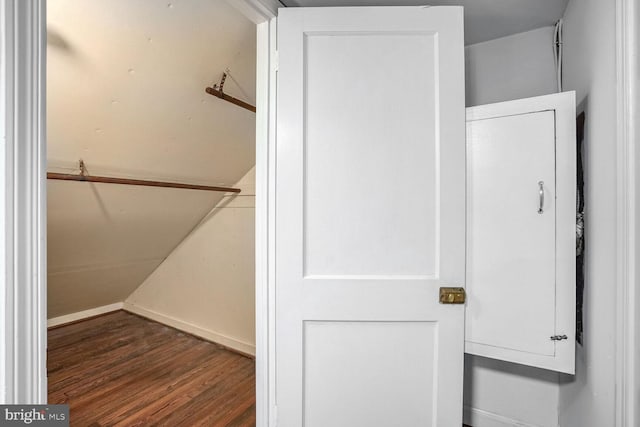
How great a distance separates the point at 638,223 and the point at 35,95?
1444 mm

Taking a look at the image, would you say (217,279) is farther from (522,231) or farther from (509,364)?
(522,231)

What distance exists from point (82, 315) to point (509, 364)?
3.81 m

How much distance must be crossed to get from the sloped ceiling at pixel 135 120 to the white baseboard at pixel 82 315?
10.1 inches

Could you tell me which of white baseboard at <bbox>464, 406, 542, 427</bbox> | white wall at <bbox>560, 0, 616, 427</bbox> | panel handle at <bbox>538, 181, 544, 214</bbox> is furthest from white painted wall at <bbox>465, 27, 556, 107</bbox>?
white baseboard at <bbox>464, 406, 542, 427</bbox>

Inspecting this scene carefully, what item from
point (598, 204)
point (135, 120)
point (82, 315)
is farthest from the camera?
point (82, 315)

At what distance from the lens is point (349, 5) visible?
4.33ft

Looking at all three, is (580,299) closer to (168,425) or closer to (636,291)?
(636,291)

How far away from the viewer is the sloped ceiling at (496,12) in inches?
51.4

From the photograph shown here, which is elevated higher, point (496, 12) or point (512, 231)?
point (496, 12)

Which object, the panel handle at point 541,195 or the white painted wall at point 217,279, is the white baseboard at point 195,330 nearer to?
the white painted wall at point 217,279

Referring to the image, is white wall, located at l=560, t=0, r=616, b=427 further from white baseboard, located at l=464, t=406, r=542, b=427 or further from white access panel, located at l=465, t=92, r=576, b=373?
white baseboard, located at l=464, t=406, r=542, b=427

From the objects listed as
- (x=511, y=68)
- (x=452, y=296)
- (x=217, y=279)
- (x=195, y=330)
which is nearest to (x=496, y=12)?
(x=511, y=68)

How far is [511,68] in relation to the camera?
1.57 metres

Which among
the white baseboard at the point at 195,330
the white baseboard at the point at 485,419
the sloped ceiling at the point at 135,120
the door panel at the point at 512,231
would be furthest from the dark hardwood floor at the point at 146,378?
the door panel at the point at 512,231
